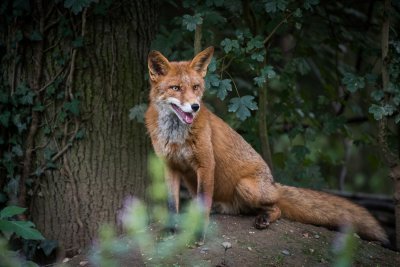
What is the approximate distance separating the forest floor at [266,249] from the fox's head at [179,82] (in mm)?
1106

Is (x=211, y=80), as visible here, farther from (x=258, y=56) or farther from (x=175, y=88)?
(x=258, y=56)

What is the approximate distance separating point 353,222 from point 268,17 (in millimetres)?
2431

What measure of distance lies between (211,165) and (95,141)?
4.58 ft

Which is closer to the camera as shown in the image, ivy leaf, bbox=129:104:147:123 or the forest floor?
the forest floor

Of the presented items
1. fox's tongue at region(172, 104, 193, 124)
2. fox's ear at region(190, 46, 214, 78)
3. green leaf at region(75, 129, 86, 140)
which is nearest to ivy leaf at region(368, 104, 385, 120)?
fox's ear at region(190, 46, 214, 78)

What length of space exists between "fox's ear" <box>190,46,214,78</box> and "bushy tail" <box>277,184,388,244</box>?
1.50 m

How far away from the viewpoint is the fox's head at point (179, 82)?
12.7 feet

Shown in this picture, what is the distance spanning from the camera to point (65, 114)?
4727mm

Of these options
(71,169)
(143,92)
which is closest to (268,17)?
(143,92)

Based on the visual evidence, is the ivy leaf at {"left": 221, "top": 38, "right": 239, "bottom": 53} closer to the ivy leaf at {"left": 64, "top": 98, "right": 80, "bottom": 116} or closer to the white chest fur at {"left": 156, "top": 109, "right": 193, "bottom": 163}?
the white chest fur at {"left": 156, "top": 109, "right": 193, "bottom": 163}

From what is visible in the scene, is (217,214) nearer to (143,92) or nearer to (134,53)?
(143,92)

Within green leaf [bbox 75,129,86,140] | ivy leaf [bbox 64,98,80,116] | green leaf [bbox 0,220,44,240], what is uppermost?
ivy leaf [bbox 64,98,80,116]

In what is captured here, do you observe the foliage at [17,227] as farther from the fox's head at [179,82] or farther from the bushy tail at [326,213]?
the bushy tail at [326,213]

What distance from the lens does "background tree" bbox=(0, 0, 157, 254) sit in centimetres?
473
